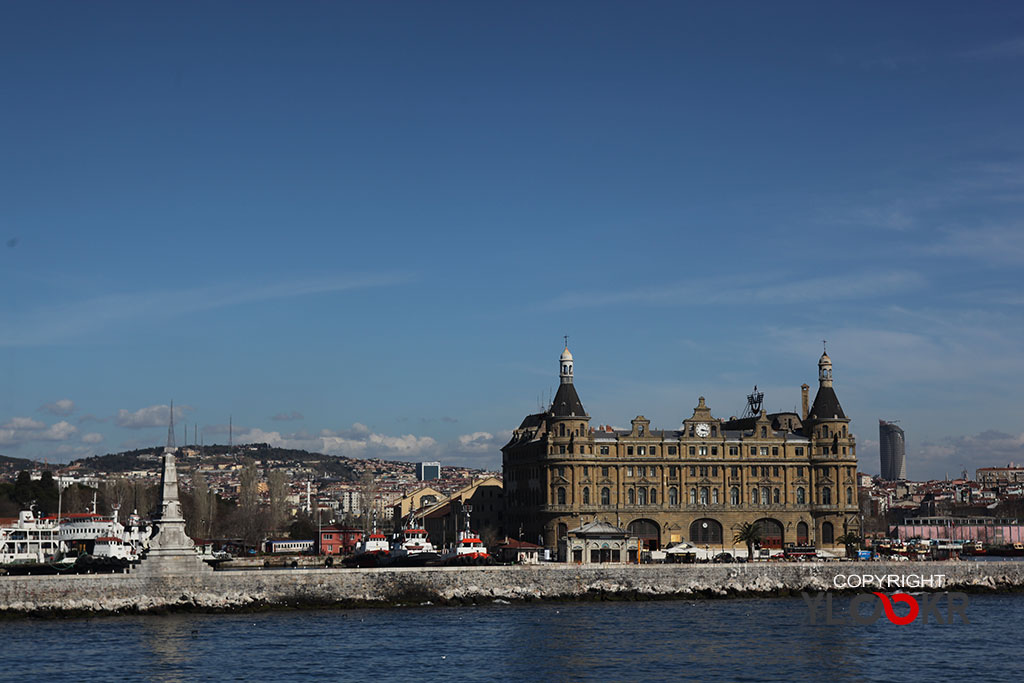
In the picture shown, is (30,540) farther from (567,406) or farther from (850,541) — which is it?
(850,541)

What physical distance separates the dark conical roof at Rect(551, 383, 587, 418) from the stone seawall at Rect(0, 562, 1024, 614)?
30025 millimetres

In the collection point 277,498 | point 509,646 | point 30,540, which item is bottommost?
point 509,646

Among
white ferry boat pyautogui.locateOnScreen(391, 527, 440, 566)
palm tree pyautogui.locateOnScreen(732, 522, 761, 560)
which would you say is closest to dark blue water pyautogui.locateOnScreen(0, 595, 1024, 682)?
white ferry boat pyautogui.locateOnScreen(391, 527, 440, 566)

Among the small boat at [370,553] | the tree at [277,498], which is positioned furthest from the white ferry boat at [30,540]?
the tree at [277,498]

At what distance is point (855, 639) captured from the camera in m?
55.7

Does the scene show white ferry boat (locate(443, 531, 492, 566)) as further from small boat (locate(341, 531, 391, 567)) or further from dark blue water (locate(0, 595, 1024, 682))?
dark blue water (locate(0, 595, 1024, 682))

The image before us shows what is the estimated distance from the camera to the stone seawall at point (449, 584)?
62500 mm

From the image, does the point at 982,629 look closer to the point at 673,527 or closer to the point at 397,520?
the point at 673,527

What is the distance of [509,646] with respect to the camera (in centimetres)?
5272

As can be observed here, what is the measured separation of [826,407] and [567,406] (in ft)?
73.0

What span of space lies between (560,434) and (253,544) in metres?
33.1

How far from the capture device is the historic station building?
103 meters

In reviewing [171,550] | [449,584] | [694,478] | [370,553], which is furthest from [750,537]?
[171,550]

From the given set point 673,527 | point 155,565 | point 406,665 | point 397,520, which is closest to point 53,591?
point 155,565
